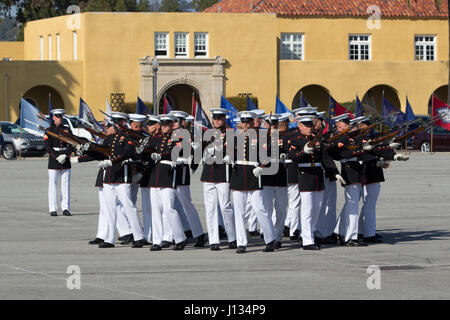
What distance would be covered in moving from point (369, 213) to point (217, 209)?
2222 mm

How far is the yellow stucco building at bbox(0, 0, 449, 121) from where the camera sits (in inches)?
1928

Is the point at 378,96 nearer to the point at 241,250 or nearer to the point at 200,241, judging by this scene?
the point at 200,241

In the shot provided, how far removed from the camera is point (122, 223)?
49.1 ft

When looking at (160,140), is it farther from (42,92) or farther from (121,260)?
(42,92)

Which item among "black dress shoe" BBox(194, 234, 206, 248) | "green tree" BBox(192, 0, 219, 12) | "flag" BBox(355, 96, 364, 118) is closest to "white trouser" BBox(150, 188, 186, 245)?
"black dress shoe" BBox(194, 234, 206, 248)

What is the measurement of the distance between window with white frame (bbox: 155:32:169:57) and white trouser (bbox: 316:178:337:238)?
35663 mm

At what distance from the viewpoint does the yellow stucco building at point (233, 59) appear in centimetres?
4897

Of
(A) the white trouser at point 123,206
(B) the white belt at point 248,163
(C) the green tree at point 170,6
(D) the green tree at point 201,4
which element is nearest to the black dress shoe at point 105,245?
(A) the white trouser at point 123,206

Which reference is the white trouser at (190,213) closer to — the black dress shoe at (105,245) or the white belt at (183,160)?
the white belt at (183,160)

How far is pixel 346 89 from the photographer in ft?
169

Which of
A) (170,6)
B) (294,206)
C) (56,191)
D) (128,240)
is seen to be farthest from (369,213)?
(170,6)

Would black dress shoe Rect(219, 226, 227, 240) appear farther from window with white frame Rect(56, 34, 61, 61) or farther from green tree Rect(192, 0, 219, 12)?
green tree Rect(192, 0, 219, 12)

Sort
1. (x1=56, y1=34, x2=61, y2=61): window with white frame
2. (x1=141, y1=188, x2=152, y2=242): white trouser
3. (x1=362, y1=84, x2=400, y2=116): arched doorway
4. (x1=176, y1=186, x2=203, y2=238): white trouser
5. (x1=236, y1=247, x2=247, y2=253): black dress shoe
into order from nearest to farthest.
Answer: (x1=236, y1=247, x2=247, y2=253): black dress shoe, (x1=176, y1=186, x2=203, y2=238): white trouser, (x1=141, y1=188, x2=152, y2=242): white trouser, (x1=56, y1=34, x2=61, y2=61): window with white frame, (x1=362, y1=84, x2=400, y2=116): arched doorway

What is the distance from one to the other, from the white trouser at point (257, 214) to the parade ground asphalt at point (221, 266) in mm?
243
